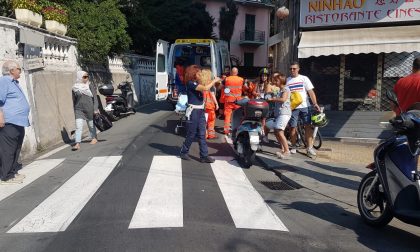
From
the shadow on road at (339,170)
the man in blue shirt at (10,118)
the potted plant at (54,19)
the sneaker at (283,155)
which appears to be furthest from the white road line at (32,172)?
the shadow on road at (339,170)

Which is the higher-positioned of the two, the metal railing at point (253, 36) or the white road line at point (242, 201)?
the metal railing at point (253, 36)

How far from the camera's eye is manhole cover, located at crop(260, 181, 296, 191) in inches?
264

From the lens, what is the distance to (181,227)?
466 centimetres

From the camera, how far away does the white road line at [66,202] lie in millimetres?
4795

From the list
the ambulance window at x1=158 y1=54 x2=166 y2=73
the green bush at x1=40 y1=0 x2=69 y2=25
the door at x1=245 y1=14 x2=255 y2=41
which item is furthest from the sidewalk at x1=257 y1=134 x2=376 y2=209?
the door at x1=245 y1=14 x2=255 y2=41

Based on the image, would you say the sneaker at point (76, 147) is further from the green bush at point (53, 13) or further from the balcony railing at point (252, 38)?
the balcony railing at point (252, 38)

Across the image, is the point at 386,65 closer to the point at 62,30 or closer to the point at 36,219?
the point at 62,30

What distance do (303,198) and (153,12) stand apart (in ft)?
91.5

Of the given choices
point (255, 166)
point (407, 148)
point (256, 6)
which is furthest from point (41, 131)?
point (256, 6)

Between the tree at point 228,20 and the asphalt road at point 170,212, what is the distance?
128 feet

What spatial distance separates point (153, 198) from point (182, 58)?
488 inches

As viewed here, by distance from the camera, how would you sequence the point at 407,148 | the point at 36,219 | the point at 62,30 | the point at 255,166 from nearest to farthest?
1. the point at 407,148
2. the point at 36,219
3. the point at 255,166
4. the point at 62,30

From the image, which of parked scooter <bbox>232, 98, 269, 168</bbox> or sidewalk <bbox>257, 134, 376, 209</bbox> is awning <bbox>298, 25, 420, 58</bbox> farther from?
parked scooter <bbox>232, 98, 269, 168</bbox>

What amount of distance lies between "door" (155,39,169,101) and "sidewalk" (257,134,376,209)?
642 cm
